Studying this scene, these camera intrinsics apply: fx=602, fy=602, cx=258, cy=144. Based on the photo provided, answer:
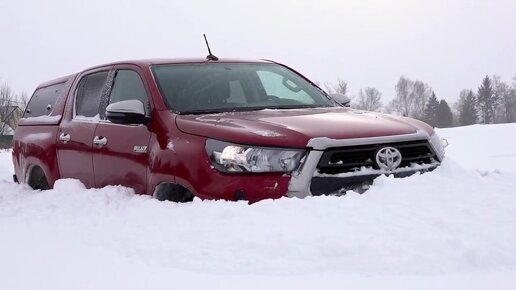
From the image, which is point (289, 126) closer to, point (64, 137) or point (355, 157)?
point (355, 157)

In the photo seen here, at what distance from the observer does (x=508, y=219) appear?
316 cm

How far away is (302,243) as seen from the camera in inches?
115

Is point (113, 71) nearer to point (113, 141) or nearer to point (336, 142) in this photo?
point (113, 141)

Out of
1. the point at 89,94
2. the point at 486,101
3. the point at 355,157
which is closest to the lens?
the point at 355,157

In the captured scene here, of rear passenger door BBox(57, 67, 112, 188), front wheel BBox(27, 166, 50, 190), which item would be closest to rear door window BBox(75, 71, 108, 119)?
rear passenger door BBox(57, 67, 112, 188)

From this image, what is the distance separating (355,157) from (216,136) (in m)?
0.88

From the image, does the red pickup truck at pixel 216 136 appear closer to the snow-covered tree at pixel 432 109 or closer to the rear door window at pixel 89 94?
the rear door window at pixel 89 94

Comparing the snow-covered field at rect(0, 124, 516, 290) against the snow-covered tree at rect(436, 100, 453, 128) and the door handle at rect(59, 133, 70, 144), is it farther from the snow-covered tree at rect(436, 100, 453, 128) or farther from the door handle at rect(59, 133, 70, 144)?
the snow-covered tree at rect(436, 100, 453, 128)

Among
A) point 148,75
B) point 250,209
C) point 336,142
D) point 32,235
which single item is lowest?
point 32,235

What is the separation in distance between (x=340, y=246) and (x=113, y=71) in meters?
3.23

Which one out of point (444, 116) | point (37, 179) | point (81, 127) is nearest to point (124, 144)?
point (81, 127)

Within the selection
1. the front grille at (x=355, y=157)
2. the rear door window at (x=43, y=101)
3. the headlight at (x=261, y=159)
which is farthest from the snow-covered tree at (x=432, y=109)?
the headlight at (x=261, y=159)

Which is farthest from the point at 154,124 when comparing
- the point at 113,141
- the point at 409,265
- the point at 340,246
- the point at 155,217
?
the point at 409,265

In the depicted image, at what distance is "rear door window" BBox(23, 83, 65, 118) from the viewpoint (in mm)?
6391
